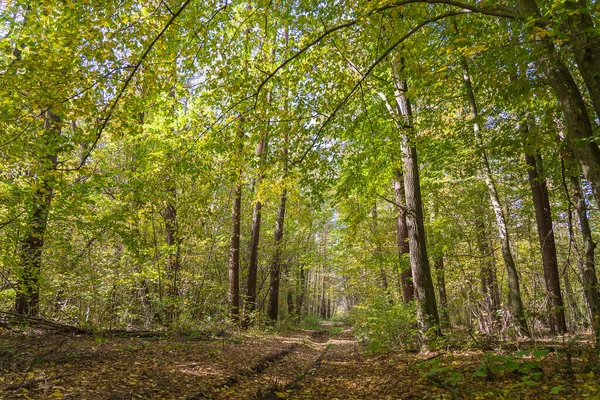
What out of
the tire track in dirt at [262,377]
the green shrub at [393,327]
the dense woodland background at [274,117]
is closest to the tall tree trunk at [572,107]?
the dense woodland background at [274,117]

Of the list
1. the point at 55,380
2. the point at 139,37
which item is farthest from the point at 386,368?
the point at 139,37

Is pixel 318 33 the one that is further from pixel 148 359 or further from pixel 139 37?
pixel 148 359

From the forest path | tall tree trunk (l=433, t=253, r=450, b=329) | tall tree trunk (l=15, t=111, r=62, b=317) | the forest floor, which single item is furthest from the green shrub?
tall tree trunk (l=15, t=111, r=62, b=317)

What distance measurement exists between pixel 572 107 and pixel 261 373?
657 cm

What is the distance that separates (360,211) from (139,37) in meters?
5.53

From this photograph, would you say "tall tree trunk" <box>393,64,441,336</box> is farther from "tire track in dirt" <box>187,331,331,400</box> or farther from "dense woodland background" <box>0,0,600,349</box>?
"tire track in dirt" <box>187,331,331,400</box>

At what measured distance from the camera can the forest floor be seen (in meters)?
3.79

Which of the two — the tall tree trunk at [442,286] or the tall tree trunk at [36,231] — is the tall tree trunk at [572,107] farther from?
the tall tree trunk at [442,286]

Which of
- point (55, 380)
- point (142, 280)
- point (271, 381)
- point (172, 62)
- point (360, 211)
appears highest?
point (172, 62)

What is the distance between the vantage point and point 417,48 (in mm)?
6641

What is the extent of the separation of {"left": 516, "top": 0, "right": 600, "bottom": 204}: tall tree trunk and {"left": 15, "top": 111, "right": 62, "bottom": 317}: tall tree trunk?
6992 mm

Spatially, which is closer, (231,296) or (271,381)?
(271,381)

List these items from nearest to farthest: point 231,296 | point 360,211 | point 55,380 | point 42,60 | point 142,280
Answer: point 55,380 → point 42,60 → point 360,211 → point 142,280 → point 231,296

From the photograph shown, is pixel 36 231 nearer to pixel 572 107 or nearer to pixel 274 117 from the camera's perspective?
pixel 274 117
